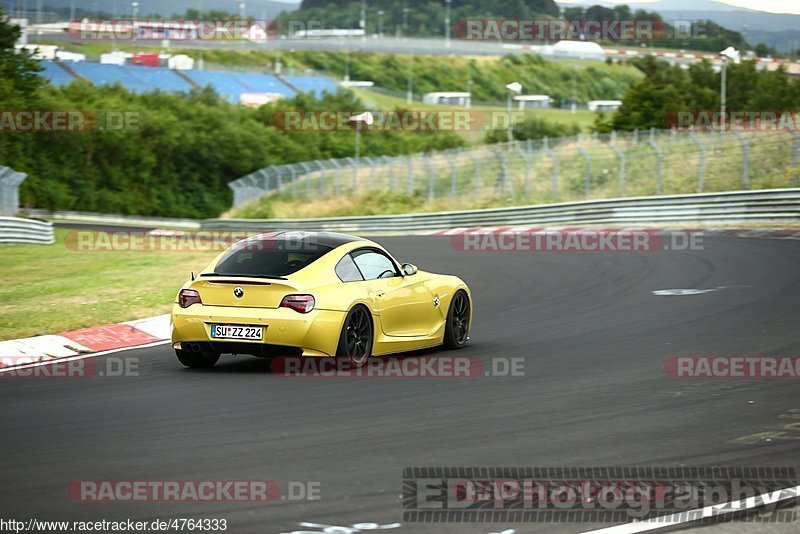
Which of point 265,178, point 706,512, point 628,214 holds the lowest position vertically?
point 265,178

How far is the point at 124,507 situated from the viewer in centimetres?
607

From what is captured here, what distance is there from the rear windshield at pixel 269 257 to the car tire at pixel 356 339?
668 millimetres

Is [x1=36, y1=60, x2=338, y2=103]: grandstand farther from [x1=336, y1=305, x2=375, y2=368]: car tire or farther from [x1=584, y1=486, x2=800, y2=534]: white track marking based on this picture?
[x1=584, y1=486, x2=800, y2=534]: white track marking

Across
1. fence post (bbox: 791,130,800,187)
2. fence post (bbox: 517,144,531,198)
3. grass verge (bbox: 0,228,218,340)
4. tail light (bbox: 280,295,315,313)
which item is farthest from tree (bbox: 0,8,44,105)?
tail light (bbox: 280,295,315,313)

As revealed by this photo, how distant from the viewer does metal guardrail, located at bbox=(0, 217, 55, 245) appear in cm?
3259

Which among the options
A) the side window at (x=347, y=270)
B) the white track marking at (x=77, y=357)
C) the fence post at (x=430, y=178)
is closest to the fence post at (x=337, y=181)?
the fence post at (x=430, y=178)

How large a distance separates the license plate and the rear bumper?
3 centimetres

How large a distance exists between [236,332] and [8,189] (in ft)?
94.6

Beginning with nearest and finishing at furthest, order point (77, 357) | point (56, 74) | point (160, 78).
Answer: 1. point (77, 357)
2. point (56, 74)
3. point (160, 78)

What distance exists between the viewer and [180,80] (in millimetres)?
106812

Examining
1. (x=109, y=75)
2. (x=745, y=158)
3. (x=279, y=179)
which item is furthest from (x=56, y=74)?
(x=745, y=158)

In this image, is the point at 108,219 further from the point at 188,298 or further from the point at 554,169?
the point at 188,298

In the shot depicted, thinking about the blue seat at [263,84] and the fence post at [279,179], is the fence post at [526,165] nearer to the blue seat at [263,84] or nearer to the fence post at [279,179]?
the fence post at [279,179]

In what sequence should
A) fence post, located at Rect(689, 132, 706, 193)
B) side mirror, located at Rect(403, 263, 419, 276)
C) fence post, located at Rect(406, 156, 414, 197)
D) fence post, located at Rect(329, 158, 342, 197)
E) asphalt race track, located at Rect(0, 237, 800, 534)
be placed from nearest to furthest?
asphalt race track, located at Rect(0, 237, 800, 534) → side mirror, located at Rect(403, 263, 419, 276) → fence post, located at Rect(689, 132, 706, 193) → fence post, located at Rect(406, 156, 414, 197) → fence post, located at Rect(329, 158, 342, 197)
